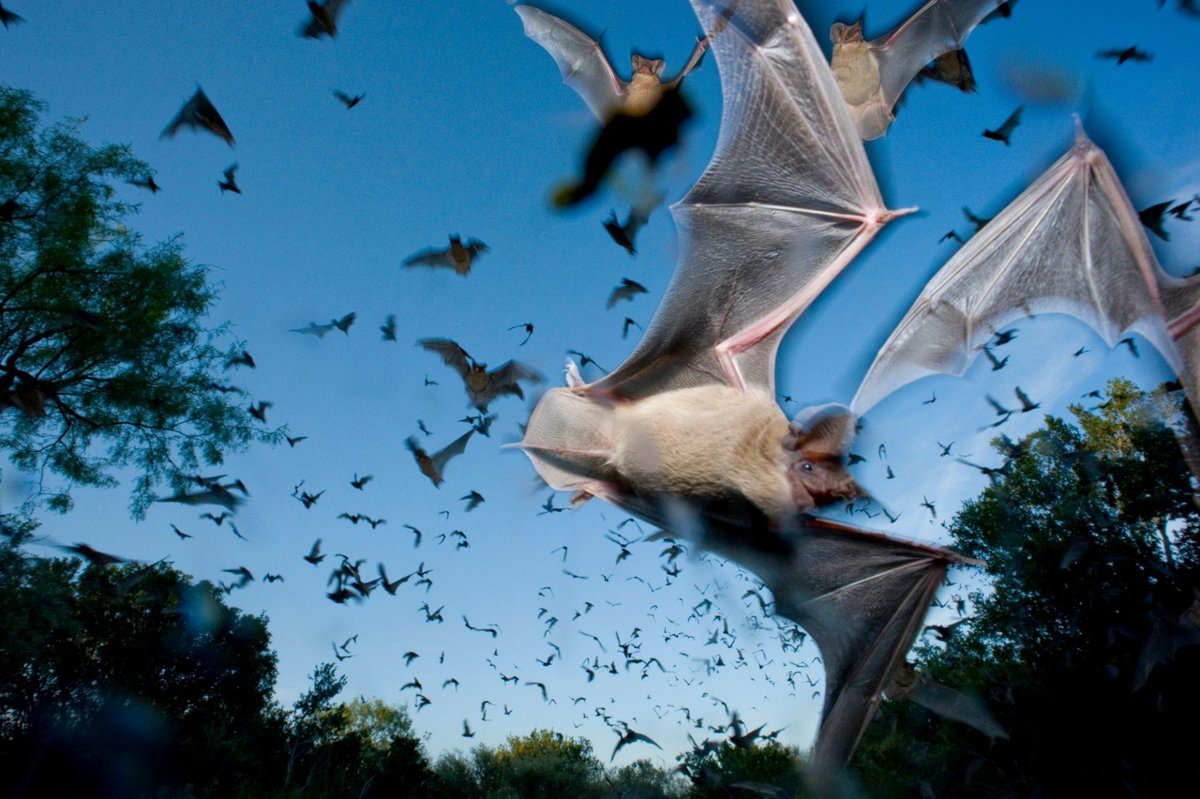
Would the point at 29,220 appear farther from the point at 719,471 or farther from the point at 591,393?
the point at 719,471

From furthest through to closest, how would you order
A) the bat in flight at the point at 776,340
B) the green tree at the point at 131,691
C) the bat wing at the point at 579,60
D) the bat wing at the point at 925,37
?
the green tree at the point at 131,691, the bat wing at the point at 579,60, the bat wing at the point at 925,37, the bat in flight at the point at 776,340

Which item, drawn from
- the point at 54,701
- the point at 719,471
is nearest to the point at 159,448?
the point at 54,701

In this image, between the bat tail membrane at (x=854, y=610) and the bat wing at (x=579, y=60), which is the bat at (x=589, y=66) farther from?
the bat tail membrane at (x=854, y=610)

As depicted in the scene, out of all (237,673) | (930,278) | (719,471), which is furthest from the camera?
(237,673)

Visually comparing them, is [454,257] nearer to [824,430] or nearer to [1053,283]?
[824,430]

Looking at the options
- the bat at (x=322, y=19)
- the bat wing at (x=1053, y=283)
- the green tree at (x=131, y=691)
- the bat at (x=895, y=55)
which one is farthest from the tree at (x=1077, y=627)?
the green tree at (x=131, y=691)

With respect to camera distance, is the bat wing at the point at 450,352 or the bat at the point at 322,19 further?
the bat wing at the point at 450,352

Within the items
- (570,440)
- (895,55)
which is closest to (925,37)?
(895,55)

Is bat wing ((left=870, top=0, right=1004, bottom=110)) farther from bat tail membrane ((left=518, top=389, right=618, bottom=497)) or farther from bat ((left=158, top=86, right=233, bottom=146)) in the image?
bat ((left=158, top=86, right=233, bottom=146))
